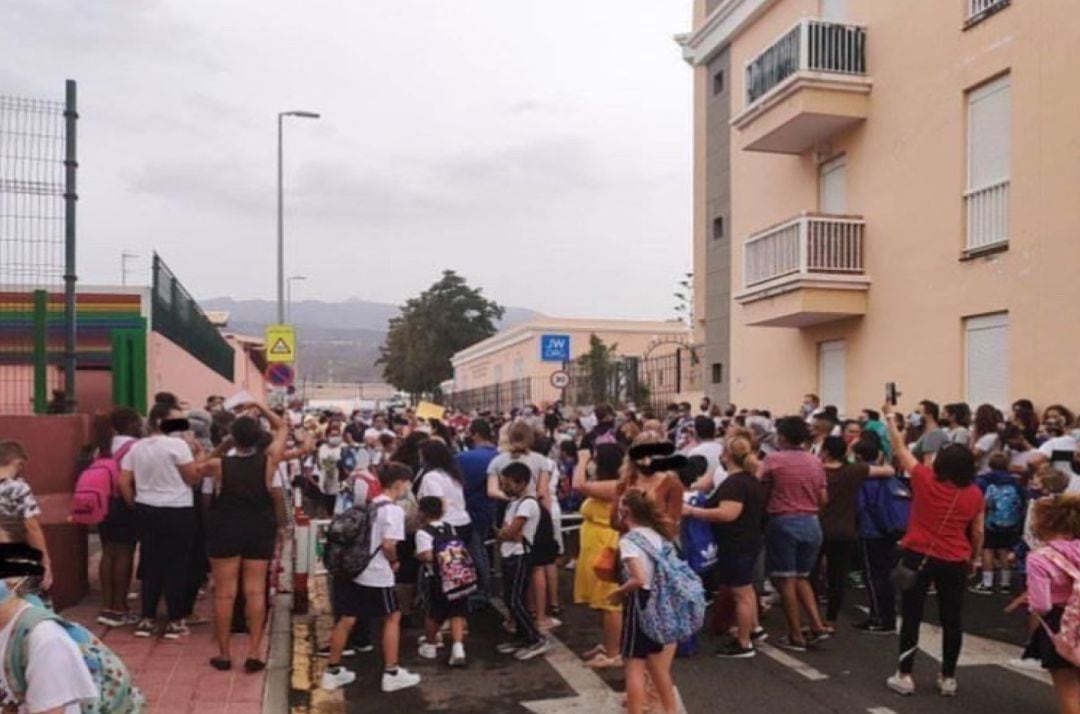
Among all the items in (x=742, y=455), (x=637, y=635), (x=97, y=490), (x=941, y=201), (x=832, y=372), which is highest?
(x=941, y=201)

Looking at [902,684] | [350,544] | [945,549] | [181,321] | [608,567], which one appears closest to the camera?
[608,567]

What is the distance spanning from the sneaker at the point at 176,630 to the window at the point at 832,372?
1224cm

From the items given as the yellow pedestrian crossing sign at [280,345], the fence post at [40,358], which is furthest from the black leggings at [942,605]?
the yellow pedestrian crossing sign at [280,345]

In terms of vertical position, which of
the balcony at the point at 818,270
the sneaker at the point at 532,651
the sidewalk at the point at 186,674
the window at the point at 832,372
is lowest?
the sneaker at the point at 532,651

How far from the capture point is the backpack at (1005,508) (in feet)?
31.6

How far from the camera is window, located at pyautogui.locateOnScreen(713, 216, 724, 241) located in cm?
2292

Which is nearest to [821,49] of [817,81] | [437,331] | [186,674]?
[817,81]

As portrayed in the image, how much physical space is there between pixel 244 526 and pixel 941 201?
454 inches

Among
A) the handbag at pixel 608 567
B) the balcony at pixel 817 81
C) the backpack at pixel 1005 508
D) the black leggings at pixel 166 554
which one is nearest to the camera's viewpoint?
the handbag at pixel 608 567

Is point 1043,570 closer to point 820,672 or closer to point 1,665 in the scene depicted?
point 820,672

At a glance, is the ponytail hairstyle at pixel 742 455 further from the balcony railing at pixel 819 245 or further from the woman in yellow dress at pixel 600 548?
the balcony railing at pixel 819 245

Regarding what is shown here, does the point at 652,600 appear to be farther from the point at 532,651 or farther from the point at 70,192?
the point at 70,192

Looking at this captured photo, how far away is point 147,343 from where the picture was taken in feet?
48.0

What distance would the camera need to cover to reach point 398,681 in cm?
690
